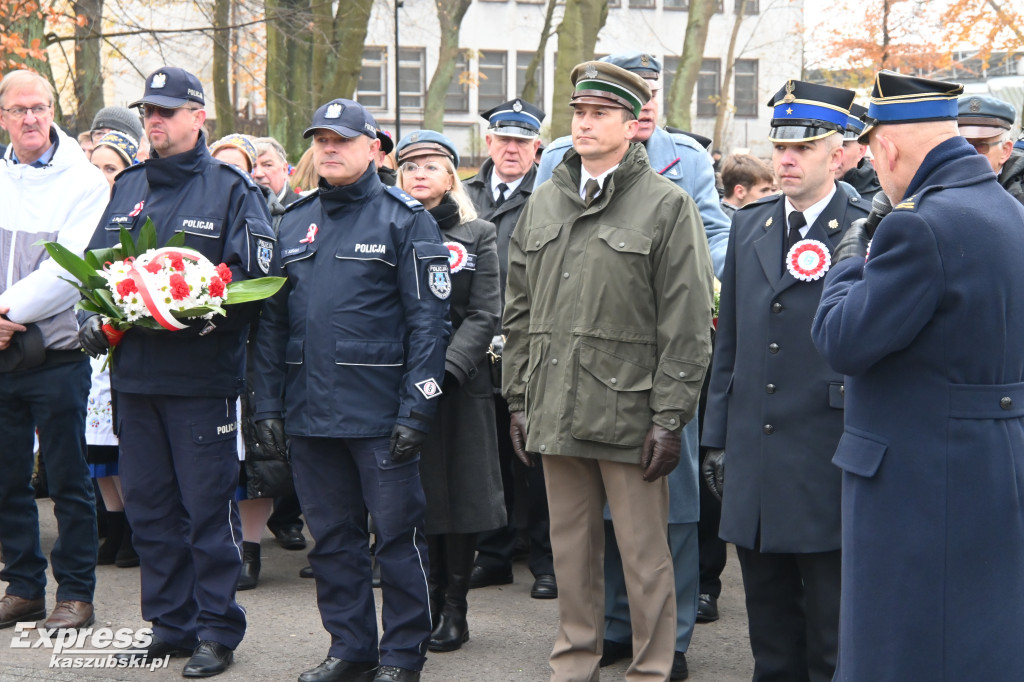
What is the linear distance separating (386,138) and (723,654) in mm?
2910

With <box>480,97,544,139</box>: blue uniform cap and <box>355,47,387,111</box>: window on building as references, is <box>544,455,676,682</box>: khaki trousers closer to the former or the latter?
<box>480,97,544,139</box>: blue uniform cap

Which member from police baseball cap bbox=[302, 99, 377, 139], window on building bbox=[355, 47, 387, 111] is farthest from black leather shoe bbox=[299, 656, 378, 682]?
window on building bbox=[355, 47, 387, 111]

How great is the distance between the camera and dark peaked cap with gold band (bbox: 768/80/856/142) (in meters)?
4.61

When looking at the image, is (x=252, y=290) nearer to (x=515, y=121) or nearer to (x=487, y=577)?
(x=487, y=577)

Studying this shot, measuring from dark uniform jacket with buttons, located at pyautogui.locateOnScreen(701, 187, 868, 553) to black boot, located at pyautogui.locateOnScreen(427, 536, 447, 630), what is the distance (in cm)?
161

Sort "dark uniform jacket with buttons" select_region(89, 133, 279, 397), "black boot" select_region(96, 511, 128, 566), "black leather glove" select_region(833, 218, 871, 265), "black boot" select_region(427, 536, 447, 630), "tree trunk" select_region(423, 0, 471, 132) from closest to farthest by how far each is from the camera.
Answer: "black leather glove" select_region(833, 218, 871, 265) → "dark uniform jacket with buttons" select_region(89, 133, 279, 397) → "black boot" select_region(427, 536, 447, 630) → "black boot" select_region(96, 511, 128, 566) → "tree trunk" select_region(423, 0, 471, 132)

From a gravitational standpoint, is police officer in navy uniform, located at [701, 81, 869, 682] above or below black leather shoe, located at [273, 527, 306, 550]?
above

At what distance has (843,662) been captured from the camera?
3.64 metres

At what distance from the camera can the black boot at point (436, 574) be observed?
18.9 ft

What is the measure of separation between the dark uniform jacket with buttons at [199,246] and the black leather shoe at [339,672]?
4.13 ft

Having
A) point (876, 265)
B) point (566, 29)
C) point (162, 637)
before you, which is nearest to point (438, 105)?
point (566, 29)

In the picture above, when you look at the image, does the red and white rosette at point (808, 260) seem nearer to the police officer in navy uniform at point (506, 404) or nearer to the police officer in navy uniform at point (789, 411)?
the police officer in navy uniform at point (789, 411)

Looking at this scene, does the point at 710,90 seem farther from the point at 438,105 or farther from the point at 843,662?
the point at 843,662

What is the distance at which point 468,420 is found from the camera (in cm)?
568
